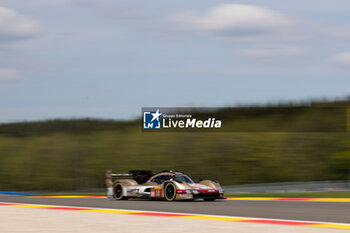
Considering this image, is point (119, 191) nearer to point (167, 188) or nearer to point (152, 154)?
point (167, 188)

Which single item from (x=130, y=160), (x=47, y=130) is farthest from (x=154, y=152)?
(x=47, y=130)

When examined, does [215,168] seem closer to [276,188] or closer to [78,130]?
[276,188]

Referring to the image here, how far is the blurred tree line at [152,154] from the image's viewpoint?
28.8m

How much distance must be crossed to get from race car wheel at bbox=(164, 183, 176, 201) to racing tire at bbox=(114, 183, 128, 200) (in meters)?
2.30

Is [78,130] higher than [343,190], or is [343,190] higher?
[78,130]

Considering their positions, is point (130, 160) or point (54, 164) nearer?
point (130, 160)

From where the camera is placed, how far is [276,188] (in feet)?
79.9

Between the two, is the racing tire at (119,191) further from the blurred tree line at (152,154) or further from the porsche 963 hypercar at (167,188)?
the blurred tree line at (152,154)

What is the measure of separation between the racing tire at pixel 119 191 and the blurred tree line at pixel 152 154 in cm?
972

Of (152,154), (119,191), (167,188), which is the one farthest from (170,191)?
(152,154)

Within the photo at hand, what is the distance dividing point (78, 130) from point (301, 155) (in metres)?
15.9

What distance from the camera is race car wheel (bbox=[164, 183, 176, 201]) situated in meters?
18.6

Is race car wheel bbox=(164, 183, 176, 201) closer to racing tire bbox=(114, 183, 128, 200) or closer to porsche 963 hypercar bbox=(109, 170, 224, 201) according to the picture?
porsche 963 hypercar bbox=(109, 170, 224, 201)

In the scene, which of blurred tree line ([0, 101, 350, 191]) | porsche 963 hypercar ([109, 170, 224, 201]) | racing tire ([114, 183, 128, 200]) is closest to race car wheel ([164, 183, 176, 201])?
porsche 963 hypercar ([109, 170, 224, 201])
